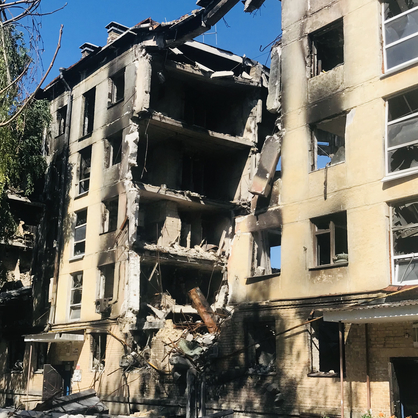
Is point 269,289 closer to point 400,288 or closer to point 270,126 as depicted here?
point 400,288

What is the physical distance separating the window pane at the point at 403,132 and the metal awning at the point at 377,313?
4.42 metres

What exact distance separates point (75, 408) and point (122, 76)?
14723mm

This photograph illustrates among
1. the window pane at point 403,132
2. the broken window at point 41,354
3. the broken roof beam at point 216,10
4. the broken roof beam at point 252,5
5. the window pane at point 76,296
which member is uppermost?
the broken roof beam at point 216,10

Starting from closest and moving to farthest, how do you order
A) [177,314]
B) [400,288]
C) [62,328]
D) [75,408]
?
1. [400,288]
2. [75,408]
3. [177,314]
4. [62,328]

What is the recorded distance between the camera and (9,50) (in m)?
25.2

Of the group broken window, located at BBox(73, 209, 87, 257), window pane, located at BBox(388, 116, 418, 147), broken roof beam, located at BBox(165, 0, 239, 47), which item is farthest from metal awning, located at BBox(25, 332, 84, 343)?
window pane, located at BBox(388, 116, 418, 147)

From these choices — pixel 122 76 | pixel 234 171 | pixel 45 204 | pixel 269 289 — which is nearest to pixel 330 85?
pixel 269 289

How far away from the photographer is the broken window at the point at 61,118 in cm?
3044

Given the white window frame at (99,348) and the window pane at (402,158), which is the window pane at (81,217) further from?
the window pane at (402,158)

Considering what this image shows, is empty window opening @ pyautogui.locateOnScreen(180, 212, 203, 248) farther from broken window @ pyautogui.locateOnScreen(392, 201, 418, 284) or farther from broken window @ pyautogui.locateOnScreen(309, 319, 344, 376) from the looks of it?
broken window @ pyautogui.locateOnScreen(392, 201, 418, 284)

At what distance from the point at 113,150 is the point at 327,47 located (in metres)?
11.1

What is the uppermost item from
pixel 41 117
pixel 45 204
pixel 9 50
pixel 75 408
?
pixel 9 50

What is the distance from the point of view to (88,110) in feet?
94.2

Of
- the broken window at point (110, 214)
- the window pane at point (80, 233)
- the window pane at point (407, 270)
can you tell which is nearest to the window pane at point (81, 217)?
the window pane at point (80, 233)
